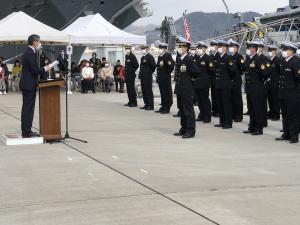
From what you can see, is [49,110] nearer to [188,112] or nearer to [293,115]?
[188,112]

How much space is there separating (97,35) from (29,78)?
1530 cm

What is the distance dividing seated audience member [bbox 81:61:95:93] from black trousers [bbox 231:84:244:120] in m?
11.4

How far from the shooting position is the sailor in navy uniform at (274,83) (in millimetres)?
13484

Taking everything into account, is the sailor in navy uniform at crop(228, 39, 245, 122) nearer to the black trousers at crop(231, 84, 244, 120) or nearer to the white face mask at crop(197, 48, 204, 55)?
the black trousers at crop(231, 84, 244, 120)

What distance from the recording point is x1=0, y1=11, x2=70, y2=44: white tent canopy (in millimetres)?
24484

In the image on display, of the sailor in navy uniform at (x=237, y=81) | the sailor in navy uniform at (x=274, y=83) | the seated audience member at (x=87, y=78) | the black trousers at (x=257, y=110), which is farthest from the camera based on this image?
the seated audience member at (x=87, y=78)

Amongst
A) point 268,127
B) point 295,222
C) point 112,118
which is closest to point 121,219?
point 295,222

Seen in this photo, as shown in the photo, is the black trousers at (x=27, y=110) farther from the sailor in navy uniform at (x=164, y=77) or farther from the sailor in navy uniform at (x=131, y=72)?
the sailor in navy uniform at (x=131, y=72)

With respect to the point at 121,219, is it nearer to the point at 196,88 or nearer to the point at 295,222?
the point at 295,222

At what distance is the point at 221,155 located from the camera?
937 centimetres

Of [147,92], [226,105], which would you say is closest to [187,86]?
[226,105]

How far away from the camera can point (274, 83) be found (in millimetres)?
13984

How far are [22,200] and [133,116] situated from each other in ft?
29.6

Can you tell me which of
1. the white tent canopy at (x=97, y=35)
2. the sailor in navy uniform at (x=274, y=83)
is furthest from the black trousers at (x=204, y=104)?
the white tent canopy at (x=97, y=35)
